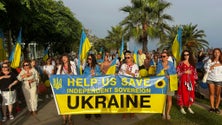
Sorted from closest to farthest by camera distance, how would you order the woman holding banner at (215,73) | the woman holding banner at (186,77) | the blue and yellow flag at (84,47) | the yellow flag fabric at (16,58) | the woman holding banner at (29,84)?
the blue and yellow flag at (84,47), the woman holding banner at (186,77), the woman holding banner at (215,73), the woman holding banner at (29,84), the yellow flag fabric at (16,58)

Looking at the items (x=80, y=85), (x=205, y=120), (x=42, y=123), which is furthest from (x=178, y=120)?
(x=42, y=123)

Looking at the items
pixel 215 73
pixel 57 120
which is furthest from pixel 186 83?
pixel 57 120

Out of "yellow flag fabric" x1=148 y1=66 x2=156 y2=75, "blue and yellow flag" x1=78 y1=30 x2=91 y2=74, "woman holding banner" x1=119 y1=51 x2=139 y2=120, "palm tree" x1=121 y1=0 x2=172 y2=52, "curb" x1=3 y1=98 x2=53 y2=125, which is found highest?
"palm tree" x1=121 y1=0 x2=172 y2=52

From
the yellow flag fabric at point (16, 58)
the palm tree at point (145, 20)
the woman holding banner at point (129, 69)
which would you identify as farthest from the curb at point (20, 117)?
the palm tree at point (145, 20)

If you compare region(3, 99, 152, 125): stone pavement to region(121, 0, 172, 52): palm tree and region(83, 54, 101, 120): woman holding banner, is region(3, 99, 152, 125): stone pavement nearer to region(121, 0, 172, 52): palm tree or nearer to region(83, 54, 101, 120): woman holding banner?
region(83, 54, 101, 120): woman holding banner

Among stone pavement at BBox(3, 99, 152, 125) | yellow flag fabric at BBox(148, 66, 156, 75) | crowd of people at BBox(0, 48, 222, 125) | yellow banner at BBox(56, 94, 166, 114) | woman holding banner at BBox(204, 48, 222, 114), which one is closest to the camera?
yellow banner at BBox(56, 94, 166, 114)

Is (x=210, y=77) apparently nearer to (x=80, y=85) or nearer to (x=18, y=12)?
(x=80, y=85)

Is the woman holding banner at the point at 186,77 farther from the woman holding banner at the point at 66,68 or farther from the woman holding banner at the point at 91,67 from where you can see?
the woman holding banner at the point at 66,68

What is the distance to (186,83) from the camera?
8609 mm

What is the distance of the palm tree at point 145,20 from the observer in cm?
3675

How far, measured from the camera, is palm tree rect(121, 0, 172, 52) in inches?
1447

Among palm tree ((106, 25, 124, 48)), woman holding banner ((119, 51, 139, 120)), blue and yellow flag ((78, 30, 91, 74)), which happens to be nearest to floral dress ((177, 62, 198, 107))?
woman holding banner ((119, 51, 139, 120))

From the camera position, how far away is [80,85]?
24.1ft

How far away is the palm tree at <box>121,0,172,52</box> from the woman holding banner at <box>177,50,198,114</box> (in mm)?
27737
